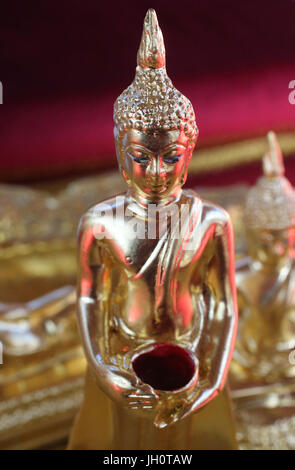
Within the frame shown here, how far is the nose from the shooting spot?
0.68m

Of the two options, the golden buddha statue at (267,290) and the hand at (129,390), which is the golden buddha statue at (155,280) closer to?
the hand at (129,390)

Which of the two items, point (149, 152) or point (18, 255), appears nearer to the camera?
point (149, 152)

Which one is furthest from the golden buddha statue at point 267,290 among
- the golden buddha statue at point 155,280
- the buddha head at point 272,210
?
the golden buddha statue at point 155,280

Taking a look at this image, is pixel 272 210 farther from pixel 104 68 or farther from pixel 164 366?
pixel 104 68

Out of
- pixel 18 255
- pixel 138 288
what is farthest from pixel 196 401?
pixel 18 255

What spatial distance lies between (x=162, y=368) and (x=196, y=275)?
0.46ft

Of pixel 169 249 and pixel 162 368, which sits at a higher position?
pixel 169 249

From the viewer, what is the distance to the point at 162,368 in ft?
2.46

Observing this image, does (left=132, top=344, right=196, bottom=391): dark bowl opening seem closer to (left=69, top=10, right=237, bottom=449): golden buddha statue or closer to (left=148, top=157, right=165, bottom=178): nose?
(left=69, top=10, right=237, bottom=449): golden buddha statue

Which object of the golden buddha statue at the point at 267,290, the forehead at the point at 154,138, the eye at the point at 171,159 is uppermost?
the forehead at the point at 154,138

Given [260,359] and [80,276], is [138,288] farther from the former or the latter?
[260,359]

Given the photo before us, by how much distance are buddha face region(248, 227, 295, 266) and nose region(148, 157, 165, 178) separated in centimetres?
46

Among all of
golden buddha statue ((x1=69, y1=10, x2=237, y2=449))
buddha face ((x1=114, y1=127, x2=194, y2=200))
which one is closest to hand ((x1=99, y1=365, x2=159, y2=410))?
golden buddha statue ((x1=69, y1=10, x2=237, y2=449))

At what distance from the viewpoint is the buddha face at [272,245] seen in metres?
1.09
